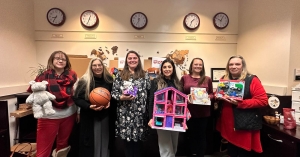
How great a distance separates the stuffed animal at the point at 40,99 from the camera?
1857 mm

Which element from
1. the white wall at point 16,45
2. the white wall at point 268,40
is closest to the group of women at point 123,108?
the white wall at point 268,40

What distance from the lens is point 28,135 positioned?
2.60 metres

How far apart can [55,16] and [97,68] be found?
2.02 metres

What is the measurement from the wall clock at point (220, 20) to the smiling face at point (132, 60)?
2259 millimetres

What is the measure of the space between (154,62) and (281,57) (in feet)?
6.05

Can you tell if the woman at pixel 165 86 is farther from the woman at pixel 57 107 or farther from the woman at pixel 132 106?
the woman at pixel 57 107

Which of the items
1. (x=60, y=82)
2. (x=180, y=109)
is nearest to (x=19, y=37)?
(x=60, y=82)

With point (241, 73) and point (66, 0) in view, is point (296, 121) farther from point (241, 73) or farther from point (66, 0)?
point (66, 0)

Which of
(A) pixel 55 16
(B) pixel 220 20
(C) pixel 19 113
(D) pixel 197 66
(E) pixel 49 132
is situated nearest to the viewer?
(E) pixel 49 132

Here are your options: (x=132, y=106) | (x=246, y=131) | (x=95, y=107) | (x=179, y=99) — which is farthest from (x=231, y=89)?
(x=95, y=107)

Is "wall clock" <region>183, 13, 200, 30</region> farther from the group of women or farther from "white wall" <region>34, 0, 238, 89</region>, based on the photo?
the group of women

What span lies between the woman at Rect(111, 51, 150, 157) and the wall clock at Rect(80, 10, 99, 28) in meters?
1.74

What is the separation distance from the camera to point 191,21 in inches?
132

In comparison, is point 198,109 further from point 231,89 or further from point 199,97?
point 231,89
